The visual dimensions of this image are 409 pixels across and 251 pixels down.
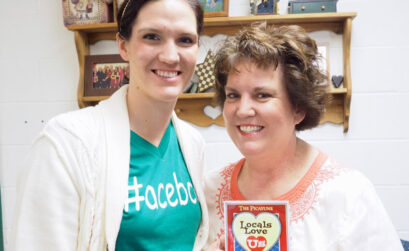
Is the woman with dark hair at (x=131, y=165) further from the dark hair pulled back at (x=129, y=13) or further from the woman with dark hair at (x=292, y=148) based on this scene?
the woman with dark hair at (x=292, y=148)

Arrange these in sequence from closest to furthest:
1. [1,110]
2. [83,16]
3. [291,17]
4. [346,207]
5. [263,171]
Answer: [346,207], [263,171], [291,17], [83,16], [1,110]

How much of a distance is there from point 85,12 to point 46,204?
161 cm

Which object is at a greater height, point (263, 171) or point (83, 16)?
point (83, 16)

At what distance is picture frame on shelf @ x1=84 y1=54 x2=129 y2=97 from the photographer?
2.30 metres

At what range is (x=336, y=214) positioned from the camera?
1141 mm

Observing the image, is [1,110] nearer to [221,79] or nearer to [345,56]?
[221,79]

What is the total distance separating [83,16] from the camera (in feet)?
7.41

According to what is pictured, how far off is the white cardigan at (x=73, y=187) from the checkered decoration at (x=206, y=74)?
3.78 feet

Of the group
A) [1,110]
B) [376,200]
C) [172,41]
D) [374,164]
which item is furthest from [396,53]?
[1,110]

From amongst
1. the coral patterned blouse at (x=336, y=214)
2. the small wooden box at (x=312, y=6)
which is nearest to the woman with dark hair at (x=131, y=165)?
the coral patterned blouse at (x=336, y=214)

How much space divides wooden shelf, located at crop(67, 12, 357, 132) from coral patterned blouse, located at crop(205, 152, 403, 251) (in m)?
1.05

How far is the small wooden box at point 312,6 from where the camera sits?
6.98 ft

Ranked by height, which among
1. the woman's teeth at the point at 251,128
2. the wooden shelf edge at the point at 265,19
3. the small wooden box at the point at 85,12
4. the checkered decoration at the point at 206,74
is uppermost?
the small wooden box at the point at 85,12

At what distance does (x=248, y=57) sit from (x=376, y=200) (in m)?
0.62
